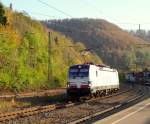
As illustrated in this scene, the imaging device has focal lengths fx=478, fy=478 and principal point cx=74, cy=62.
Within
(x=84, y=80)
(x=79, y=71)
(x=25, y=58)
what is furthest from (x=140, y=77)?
(x=84, y=80)

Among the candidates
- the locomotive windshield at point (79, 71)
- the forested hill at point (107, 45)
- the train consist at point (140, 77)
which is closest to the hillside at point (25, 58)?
the locomotive windshield at point (79, 71)

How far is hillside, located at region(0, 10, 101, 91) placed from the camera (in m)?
46.8

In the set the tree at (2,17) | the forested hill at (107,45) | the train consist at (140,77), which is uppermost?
the forested hill at (107,45)

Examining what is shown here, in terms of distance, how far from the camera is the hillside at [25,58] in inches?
1844

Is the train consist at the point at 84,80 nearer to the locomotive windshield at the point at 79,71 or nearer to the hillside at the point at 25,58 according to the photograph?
the locomotive windshield at the point at 79,71

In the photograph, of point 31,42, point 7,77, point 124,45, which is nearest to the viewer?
point 7,77

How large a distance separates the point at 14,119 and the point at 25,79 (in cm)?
2490

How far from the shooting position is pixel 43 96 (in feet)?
135

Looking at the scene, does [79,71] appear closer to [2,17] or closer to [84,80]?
[84,80]

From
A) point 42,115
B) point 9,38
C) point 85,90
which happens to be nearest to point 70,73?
point 85,90

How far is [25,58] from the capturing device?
52.6m

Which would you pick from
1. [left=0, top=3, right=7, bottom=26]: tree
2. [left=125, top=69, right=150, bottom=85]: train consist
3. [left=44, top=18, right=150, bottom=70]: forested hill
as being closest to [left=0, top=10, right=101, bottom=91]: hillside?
[left=0, top=3, right=7, bottom=26]: tree

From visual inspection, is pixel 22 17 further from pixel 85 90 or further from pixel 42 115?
pixel 42 115

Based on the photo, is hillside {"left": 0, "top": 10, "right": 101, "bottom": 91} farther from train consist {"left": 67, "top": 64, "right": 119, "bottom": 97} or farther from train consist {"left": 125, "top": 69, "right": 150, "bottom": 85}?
train consist {"left": 125, "top": 69, "right": 150, "bottom": 85}
